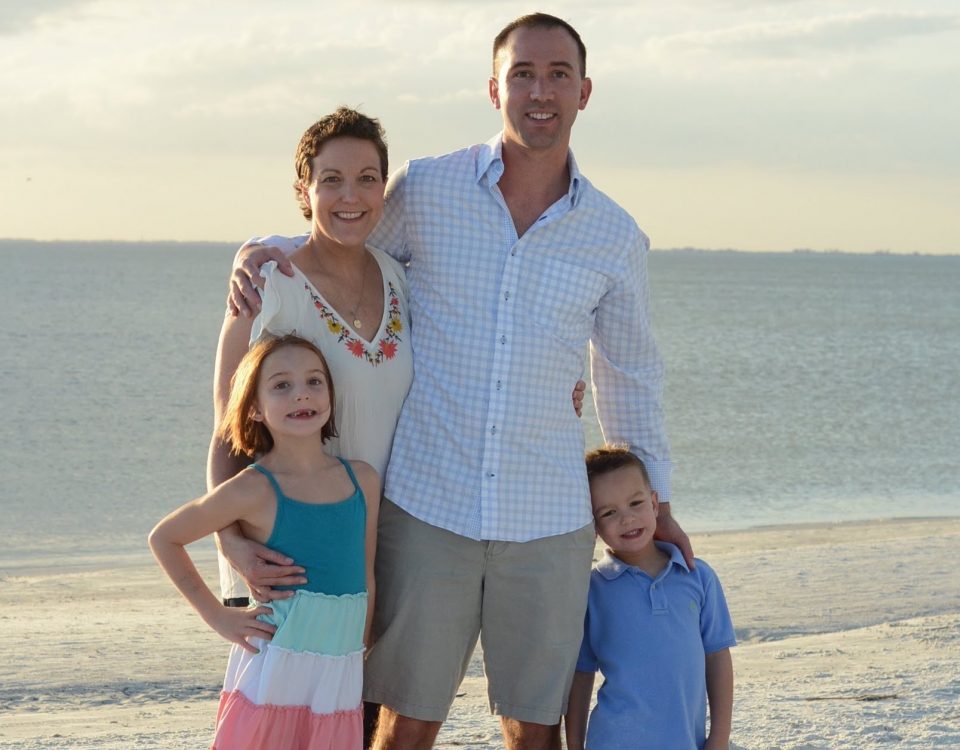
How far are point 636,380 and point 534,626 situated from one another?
0.89 meters

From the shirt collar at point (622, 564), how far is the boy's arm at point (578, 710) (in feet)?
1.05

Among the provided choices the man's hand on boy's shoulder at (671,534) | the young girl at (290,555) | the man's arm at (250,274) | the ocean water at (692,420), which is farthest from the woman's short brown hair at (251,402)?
the ocean water at (692,420)

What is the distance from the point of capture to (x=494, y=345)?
3881 mm

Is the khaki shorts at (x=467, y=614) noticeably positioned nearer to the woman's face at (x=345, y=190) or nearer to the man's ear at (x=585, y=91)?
the woman's face at (x=345, y=190)

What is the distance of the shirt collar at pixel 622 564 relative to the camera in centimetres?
410

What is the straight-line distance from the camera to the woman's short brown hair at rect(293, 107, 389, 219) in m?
3.85

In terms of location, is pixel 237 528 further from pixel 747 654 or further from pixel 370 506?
pixel 747 654

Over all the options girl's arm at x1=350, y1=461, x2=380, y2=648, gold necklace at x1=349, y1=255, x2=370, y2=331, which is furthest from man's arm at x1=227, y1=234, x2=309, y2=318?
girl's arm at x1=350, y1=461, x2=380, y2=648

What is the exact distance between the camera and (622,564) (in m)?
4.13

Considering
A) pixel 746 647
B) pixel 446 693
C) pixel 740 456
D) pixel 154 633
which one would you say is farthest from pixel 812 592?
pixel 740 456

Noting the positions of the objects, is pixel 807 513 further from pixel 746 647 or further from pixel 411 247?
pixel 411 247

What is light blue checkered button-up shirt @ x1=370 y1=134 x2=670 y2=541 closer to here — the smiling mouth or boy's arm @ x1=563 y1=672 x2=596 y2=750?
the smiling mouth

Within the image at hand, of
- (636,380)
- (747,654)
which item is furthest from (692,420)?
(636,380)

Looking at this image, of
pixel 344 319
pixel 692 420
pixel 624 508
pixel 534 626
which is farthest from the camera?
pixel 692 420
